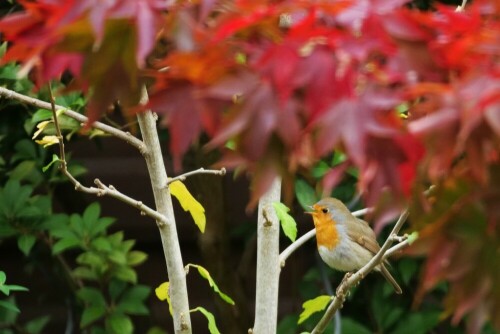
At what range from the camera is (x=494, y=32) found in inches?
42.4

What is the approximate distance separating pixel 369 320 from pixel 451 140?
2.37m

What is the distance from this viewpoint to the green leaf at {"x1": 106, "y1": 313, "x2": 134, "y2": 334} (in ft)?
10.4

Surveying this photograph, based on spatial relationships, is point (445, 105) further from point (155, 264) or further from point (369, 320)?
point (155, 264)

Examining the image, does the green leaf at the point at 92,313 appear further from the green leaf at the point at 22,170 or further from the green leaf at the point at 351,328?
the green leaf at the point at 351,328

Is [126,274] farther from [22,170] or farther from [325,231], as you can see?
[325,231]

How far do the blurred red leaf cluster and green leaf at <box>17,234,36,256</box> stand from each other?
2.05 metres

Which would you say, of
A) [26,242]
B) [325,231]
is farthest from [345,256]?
[26,242]

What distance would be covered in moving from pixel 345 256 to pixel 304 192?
0.57 metres

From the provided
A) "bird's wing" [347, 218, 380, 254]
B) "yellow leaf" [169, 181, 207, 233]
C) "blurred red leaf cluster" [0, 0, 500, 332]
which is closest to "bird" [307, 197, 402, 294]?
"bird's wing" [347, 218, 380, 254]

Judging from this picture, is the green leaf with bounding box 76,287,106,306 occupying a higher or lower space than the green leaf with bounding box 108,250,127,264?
lower

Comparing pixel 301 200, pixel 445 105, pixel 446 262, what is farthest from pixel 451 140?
pixel 301 200

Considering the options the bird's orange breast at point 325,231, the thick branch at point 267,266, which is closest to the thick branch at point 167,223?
the thick branch at point 267,266

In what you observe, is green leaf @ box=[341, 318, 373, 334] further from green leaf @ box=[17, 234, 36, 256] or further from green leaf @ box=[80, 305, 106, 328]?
green leaf @ box=[17, 234, 36, 256]

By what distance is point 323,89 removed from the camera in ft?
3.26
